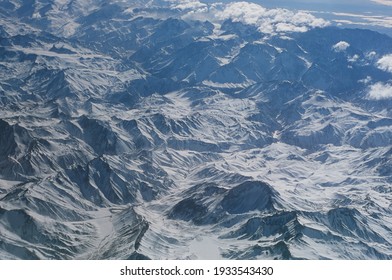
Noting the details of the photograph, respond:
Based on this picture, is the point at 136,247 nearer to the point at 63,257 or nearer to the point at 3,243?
the point at 63,257
